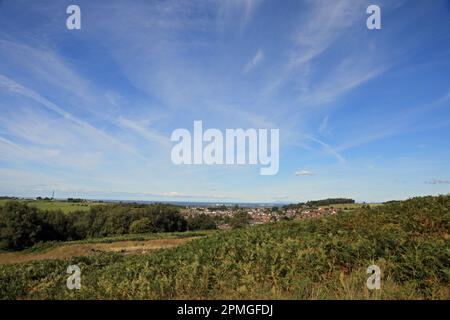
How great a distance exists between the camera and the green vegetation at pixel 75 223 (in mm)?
61250

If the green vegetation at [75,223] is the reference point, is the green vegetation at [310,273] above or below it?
above

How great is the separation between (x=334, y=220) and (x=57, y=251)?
42712 millimetres

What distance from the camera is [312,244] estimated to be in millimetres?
8922

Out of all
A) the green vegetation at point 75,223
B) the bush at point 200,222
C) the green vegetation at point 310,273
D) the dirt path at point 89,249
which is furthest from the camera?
the bush at point 200,222

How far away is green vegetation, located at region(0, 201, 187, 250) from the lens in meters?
61.2

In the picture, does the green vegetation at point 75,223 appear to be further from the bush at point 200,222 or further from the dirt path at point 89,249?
the dirt path at point 89,249

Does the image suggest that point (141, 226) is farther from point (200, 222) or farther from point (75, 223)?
point (200, 222)

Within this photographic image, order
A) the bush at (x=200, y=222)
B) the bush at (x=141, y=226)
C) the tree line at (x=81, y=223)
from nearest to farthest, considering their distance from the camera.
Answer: the tree line at (x=81, y=223) < the bush at (x=141, y=226) < the bush at (x=200, y=222)

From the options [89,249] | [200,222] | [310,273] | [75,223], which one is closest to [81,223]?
[75,223]

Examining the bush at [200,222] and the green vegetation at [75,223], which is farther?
the bush at [200,222]

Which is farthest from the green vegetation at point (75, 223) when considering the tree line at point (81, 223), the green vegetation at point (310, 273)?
the green vegetation at point (310, 273)

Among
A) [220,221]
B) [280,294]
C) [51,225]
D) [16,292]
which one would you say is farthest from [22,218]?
[280,294]

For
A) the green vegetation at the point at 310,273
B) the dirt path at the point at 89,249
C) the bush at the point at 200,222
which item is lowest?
the bush at the point at 200,222

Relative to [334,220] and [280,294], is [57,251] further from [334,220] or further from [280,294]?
[280,294]
